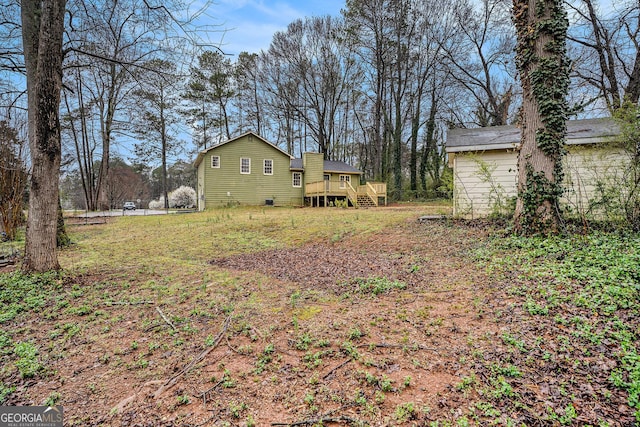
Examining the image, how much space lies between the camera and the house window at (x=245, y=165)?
19250mm

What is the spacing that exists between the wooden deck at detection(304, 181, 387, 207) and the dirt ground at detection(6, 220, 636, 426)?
44.7 ft

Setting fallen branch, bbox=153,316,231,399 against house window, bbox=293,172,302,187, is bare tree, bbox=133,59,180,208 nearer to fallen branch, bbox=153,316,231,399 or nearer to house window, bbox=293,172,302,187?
house window, bbox=293,172,302,187

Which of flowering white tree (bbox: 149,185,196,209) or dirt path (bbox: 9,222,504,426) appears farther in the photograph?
flowering white tree (bbox: 149,185,196,209)

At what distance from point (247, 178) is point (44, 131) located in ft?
50.5

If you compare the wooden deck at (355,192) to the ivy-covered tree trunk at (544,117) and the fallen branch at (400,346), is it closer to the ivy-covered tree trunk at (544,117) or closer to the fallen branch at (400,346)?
the ivy-covered tree trunk at (544,117)

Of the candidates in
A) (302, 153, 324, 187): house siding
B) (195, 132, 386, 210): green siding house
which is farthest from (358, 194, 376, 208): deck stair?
(302, 153, 324, 187): house siding

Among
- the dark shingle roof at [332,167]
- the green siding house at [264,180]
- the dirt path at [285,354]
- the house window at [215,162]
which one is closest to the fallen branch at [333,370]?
the dirt path at [285,354]

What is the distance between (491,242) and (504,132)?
5.09 metres

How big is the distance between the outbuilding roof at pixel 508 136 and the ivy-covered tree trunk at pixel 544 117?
5.68 ft

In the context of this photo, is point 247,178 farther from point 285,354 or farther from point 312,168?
point 285,354

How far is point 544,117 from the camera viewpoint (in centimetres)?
543

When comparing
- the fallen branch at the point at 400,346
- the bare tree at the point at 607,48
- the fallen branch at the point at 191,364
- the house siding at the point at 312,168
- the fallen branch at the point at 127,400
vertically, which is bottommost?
the fallen branch at the point at 127,400

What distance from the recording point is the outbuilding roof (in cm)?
683

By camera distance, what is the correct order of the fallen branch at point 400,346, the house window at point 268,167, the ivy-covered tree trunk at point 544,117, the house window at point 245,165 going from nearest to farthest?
the fallen branch at point 400,346, the ivy-covered tree trunk at point 544,117, the house window at point 245,165, the house window at point 268,167
